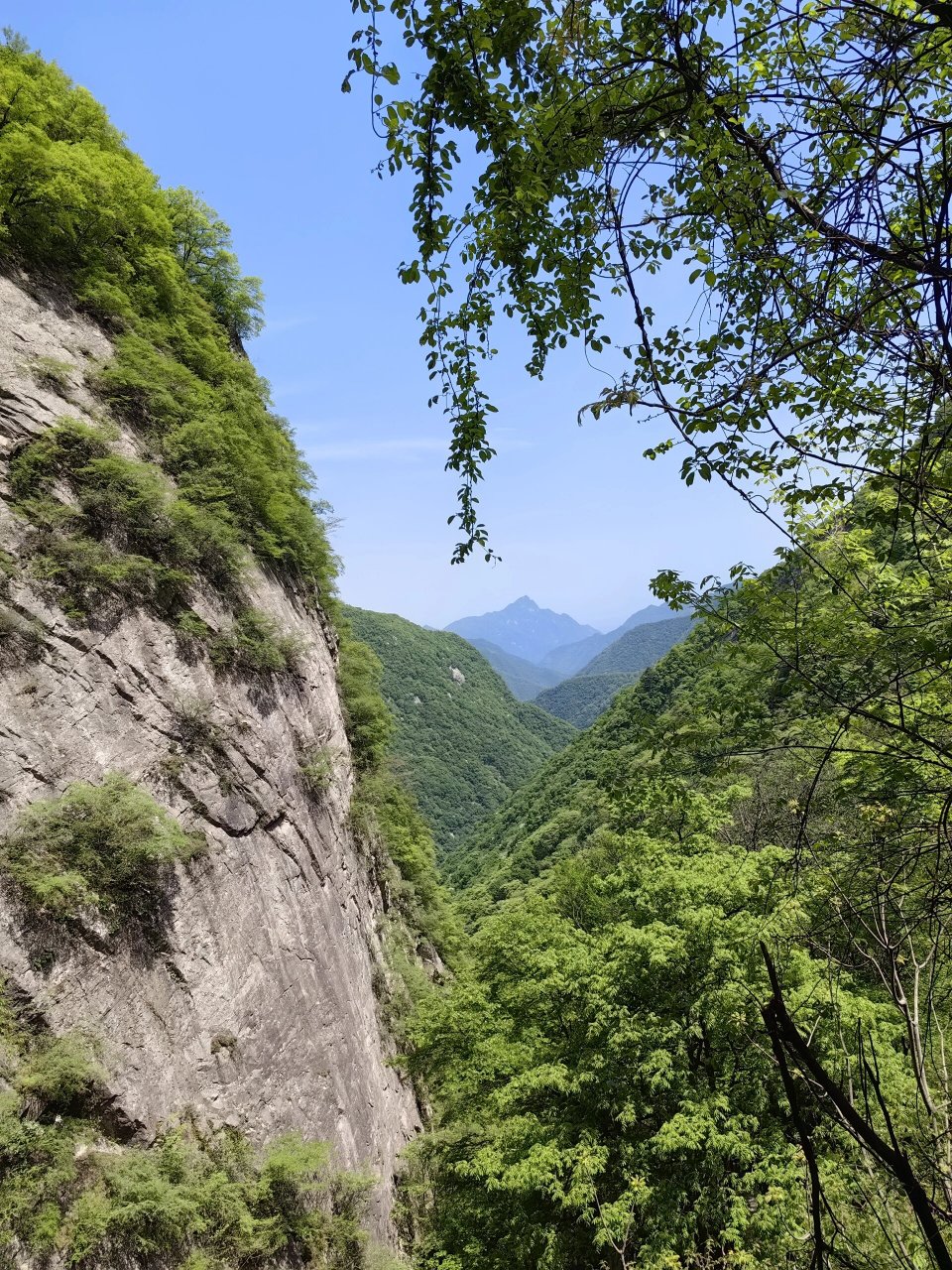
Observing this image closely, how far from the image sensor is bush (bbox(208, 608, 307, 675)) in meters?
12.5

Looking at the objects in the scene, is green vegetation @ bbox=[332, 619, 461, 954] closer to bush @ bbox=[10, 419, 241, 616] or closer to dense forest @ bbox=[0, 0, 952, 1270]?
dense forest @ bbox=[0, 0, 952, 1270]

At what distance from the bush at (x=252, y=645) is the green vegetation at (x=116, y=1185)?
639cm

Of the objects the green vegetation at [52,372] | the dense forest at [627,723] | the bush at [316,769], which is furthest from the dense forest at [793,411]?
the green vegetation at [52,372]

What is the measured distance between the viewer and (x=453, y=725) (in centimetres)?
12669

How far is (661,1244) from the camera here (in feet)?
27.3

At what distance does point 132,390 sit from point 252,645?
5261 mm

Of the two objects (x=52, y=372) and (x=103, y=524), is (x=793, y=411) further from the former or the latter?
(x=52, y=372)

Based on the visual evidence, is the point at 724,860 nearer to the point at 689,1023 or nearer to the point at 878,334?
the point at 689,1023

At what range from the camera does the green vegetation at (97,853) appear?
7867 mm

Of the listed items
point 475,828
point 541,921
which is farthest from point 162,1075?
point 475,828

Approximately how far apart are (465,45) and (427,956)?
1010 inches

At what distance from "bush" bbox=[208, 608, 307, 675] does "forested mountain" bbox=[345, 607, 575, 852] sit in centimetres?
8527

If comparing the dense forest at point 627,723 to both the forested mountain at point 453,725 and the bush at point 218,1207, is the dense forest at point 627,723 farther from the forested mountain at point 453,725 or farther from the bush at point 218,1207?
the forested mountain at point 453,725

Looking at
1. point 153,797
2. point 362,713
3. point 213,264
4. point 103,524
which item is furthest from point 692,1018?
point 213,264
